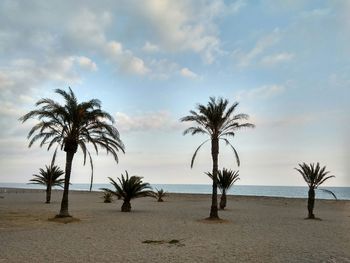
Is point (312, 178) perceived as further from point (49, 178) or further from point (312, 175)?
point (49, 178)

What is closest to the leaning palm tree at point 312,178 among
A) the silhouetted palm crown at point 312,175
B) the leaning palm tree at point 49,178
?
the silhouetted palm crown at point 312,175

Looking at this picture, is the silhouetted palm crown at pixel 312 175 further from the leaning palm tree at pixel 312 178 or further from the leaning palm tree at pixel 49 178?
the leaning palm tree at pixel 49 178

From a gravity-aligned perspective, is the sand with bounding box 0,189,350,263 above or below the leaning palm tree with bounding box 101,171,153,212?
below

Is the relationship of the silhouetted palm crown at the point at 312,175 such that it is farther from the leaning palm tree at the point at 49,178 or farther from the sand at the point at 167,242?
the leaning palm tree at the point at 49,178

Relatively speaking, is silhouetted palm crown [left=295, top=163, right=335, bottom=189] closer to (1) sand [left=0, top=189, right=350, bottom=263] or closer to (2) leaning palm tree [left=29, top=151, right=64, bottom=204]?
(1) sand [left=0, top=189, right=350, bottom=263]

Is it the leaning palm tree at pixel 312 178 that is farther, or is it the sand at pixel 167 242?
the leaning palm tree at pixel 312 178

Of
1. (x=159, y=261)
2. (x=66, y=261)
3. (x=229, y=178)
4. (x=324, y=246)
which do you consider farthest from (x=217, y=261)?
(x=229, y=178)

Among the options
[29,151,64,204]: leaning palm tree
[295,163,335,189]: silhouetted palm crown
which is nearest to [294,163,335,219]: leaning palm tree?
[295,163,335,189]: silhouetted palm crown

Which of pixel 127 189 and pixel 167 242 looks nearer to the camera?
pixel 167 242

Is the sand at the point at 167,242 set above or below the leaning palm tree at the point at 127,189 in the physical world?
below

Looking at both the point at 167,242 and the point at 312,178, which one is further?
the point at 312,178

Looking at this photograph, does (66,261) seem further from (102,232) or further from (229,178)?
(229,178)

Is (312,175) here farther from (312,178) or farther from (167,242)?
(167,242)

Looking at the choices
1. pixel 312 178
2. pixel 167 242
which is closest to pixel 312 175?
pixel 312 178
